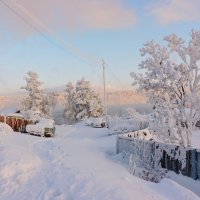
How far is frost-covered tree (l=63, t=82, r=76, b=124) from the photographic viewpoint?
6993 centimetres

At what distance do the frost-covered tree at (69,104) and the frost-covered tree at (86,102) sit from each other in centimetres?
428

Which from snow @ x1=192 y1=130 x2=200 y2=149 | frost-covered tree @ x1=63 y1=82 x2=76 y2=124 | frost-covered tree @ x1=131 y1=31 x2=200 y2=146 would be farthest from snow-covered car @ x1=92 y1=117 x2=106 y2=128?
frost-covered tree @ x1=131 y1=31 x2=200 y2=146

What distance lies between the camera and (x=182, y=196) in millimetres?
10523

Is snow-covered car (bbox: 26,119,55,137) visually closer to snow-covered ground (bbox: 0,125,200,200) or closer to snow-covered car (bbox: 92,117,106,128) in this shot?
snow-covered car (bbox: 92,117,106,128)

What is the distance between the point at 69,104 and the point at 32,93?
11.8 metres

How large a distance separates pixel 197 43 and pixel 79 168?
33.6 feet

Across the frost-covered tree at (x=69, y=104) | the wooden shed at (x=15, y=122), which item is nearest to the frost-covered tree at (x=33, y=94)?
the frost-covered tree at (x=69, y=104)

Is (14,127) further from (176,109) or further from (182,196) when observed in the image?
(182,196)

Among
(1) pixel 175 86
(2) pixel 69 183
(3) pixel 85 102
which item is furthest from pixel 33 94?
(2) pixel 69 183

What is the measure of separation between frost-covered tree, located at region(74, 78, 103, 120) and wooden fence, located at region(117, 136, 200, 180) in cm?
4360

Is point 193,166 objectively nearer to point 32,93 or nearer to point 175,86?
point 175,86

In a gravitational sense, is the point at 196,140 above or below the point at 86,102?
below

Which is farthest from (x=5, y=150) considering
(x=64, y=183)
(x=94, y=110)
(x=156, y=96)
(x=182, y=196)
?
(x=94, y=110)

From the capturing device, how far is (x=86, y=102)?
63.3m
